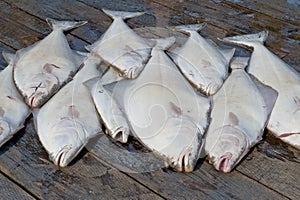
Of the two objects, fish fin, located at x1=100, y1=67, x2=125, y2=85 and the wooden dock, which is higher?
fish fin, located at x1=100, y1=67, x2=125, y2=85

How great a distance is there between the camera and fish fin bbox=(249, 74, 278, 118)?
2.37 meters

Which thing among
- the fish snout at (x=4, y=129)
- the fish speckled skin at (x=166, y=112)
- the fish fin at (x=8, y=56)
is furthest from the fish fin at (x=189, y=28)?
the fish snout at (x=4, y=129)

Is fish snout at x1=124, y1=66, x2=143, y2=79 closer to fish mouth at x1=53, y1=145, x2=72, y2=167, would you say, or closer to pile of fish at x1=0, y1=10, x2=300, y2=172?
pile of fish at x1=0, y1=10, x2=300, y2=172

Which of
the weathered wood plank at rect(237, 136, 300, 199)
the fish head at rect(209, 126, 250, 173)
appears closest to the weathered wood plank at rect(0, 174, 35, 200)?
the fish head at rect(209, 126, 250, 173)

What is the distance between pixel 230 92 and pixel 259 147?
0.32m

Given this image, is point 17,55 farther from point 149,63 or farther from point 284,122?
point 284,122

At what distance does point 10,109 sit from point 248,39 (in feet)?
4.64

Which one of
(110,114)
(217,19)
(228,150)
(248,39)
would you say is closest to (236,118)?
(228,150)

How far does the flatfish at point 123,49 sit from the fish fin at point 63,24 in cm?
25

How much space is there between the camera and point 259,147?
229cm

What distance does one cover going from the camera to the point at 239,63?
2641 mm

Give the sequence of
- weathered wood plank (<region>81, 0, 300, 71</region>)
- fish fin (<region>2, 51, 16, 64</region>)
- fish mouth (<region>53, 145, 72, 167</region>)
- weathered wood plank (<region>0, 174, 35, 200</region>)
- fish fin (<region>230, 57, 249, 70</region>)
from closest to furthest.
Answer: weathered wood plank (<region>0, 174, 35, 200</region>) < fish mouth (<region>53, 145, 72, 167</region>) < fish fin (<region>230, 57, 249, 70</region>) < fish fin (<region>2, 51, 16, 64</region>) < weathered wood plank (<region>81, 0, 300, 71</region>)

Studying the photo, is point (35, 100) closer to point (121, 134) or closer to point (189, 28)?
point (121, 134)

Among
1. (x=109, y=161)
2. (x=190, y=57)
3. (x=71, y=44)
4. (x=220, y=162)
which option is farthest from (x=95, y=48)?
(x=220, y=162)
